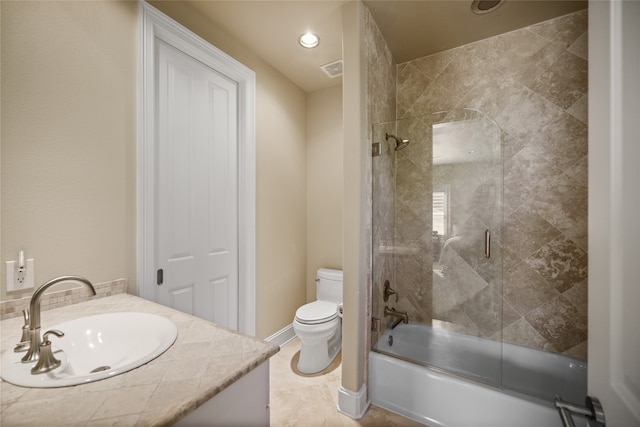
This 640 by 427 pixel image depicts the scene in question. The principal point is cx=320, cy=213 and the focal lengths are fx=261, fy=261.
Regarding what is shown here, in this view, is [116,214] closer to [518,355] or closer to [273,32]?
[273,32]

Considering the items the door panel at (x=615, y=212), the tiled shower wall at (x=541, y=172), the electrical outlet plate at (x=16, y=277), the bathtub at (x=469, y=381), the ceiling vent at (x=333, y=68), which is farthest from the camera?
the ceiling vent at (x=333, y=68)

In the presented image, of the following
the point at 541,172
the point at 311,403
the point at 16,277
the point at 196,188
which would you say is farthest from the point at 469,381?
the point at 16,277

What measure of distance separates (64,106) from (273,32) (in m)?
1.38

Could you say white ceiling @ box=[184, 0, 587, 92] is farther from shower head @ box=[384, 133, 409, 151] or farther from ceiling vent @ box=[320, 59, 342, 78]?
shower head @ box=[384, 133, 409, 151]

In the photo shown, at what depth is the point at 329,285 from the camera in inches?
98.8

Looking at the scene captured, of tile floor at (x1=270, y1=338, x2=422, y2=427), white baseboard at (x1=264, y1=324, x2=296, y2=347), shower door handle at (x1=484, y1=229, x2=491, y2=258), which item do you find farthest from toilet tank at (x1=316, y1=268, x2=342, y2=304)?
shower door handle at (x1=484, y1=229, x2=491, y2=258)

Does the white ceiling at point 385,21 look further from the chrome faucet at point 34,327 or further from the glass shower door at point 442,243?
the chrome faucet at point 34,327

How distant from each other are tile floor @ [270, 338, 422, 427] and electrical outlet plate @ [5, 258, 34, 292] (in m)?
1.40

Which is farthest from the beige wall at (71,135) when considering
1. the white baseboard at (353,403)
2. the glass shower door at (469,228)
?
the glass shower door at (469,228)

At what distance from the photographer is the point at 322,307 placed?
7.34 ft

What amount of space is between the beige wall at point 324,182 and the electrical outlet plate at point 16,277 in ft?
6.82

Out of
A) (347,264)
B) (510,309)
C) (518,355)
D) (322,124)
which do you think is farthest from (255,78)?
(518,355)

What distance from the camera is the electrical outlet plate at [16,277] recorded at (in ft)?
3.29

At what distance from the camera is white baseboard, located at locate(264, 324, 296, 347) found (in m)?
2.38
